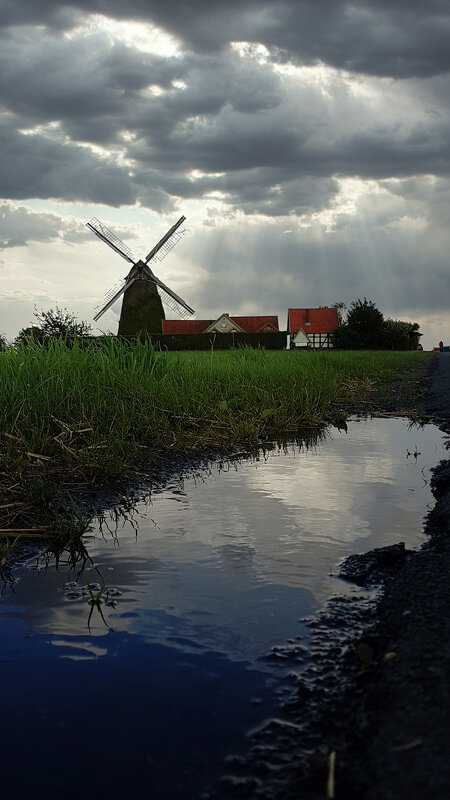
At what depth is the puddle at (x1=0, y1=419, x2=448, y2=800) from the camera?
1534 mm

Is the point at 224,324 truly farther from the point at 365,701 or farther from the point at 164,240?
the point at 365,701

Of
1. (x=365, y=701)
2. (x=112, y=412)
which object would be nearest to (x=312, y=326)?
(x=112, y=412)

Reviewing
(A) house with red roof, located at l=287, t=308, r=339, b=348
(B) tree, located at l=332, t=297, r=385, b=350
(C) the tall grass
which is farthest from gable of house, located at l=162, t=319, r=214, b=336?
(C) the tall grass

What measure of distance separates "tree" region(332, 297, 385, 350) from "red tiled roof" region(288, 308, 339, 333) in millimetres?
18463

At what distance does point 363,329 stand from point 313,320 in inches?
836

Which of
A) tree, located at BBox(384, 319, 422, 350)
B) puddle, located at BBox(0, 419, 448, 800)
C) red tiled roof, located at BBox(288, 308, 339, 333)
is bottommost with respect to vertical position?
puddle, located at BBox(0, 419, 448, 800)

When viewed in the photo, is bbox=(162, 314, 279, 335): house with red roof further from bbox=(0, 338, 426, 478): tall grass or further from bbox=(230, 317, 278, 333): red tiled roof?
bbox=(0, 338, 426, 478): tall grass

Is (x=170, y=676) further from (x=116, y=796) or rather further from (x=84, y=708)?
(x=116, y=796)

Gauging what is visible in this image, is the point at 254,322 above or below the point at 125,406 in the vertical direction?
above

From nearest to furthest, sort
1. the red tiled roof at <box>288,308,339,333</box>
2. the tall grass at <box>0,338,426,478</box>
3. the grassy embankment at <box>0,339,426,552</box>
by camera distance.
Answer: the grassy embankment at <box>0,339,426,552</box>, the tall grass at <box>0,338,426,478</box>, the red tiled roof at <box>288,308,339,333</box>

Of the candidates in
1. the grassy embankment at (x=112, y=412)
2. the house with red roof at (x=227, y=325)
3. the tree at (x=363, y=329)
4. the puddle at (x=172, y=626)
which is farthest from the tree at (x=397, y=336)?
the puddle at (x=172, y=626)

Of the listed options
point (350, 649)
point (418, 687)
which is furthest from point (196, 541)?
point (418, 687)

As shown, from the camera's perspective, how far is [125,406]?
19.5 ft

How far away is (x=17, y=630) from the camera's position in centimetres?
226
